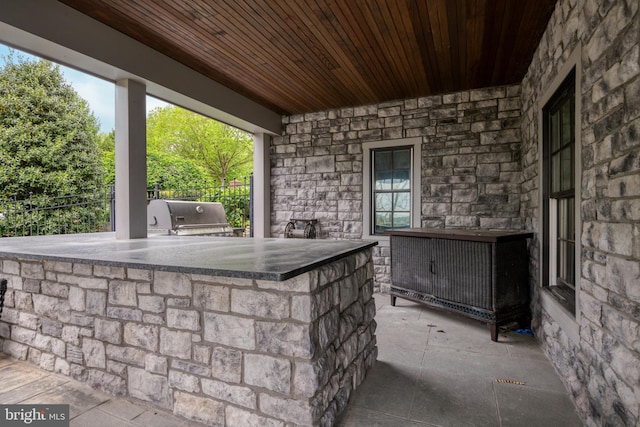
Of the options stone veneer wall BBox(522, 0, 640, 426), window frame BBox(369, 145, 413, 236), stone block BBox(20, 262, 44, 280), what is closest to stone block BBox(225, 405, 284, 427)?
stone veneer wall BBox(522, 0, 640, 426)

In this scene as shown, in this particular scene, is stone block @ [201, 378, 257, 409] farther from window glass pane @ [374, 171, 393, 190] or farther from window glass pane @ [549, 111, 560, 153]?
window glass pane @ [374, 171, 393, 190]

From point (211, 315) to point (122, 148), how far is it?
2.49 metres

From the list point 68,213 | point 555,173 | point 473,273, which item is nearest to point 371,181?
point 473,273

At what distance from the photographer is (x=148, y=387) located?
1.98m

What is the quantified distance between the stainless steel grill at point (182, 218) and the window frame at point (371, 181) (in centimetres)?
259

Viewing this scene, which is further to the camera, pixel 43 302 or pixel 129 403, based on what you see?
pixel 43 302

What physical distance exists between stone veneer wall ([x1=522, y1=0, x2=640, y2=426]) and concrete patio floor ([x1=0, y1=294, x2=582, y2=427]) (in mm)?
253

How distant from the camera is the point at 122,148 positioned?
338 centimetres

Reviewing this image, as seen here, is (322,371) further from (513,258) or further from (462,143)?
(462,143)

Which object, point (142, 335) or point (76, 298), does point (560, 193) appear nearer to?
point (142, 335)

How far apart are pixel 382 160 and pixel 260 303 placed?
12.7 ft

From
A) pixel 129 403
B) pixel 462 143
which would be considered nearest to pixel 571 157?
pixel 462 143

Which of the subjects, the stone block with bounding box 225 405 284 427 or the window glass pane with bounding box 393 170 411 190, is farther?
the window glass pane with bounding box 393 170 411 190

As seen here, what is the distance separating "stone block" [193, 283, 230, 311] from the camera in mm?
1742
